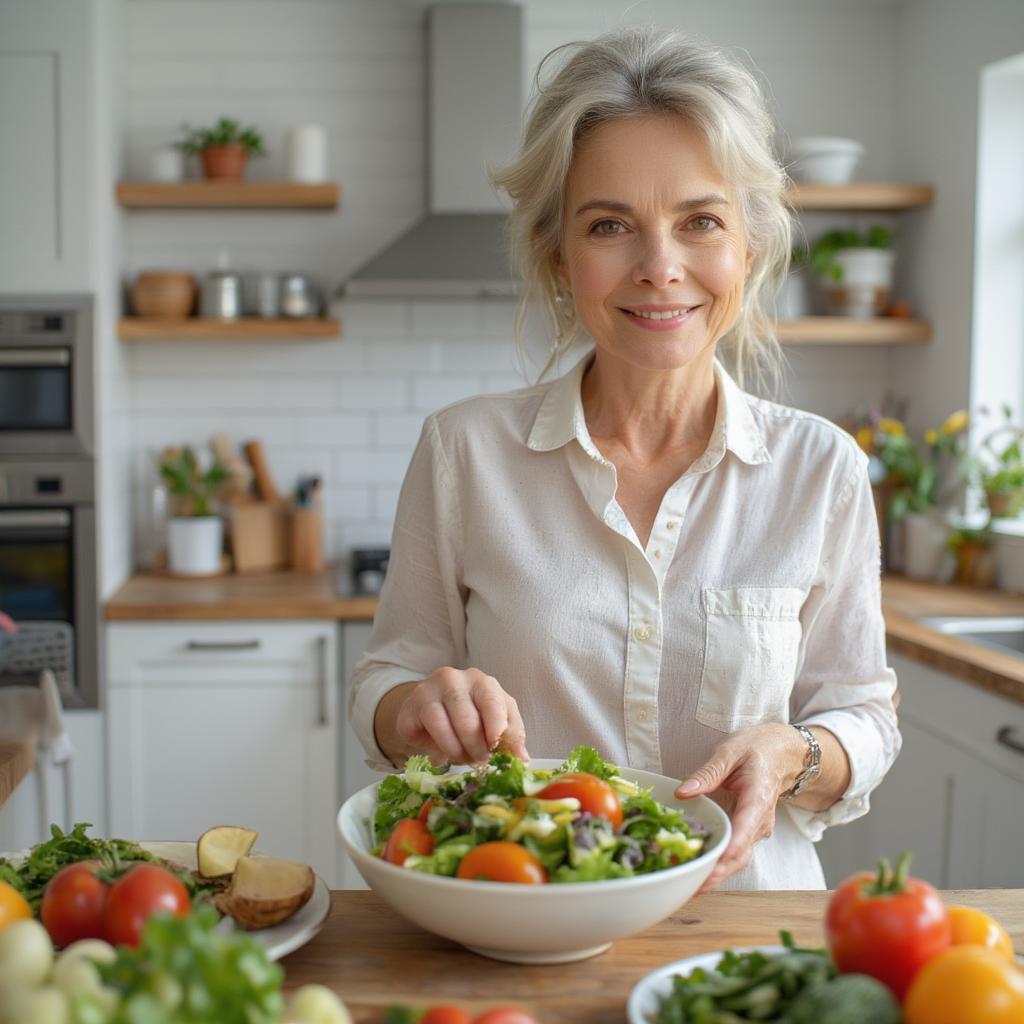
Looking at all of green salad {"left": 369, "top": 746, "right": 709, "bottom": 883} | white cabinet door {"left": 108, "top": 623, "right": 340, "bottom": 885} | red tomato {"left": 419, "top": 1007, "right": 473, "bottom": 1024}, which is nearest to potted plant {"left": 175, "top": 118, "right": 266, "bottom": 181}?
white cabinet door {"left": 108, "top": 623, "right": 340, "bottom": 885}

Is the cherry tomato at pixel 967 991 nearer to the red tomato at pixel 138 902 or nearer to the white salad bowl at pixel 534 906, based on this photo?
the white salad bowl at pixel 534 906

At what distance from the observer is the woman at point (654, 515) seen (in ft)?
4.51

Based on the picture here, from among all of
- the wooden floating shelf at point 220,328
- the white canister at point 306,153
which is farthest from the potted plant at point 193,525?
the white canister at point 306,153

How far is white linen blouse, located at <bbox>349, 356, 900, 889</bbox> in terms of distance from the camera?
1.42 meters

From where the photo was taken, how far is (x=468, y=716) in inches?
42.6

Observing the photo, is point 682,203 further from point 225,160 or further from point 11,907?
point 225,160

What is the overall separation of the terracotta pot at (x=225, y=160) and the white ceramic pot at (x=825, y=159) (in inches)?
61.7

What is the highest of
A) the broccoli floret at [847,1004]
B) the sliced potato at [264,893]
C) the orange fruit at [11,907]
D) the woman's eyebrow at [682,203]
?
the woman's eyebrow at [682,203]

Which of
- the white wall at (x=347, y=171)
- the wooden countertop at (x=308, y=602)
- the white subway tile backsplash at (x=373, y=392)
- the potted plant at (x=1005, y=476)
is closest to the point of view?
the wooden countertop at (x=308, y=602)

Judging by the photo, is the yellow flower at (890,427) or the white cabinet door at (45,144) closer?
the white cabinet door at (45,144)

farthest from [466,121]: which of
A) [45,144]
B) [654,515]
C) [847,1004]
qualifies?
[847,1004]

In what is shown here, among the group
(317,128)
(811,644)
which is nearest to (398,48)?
(317,128)

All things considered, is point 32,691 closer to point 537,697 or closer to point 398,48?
point 537,697

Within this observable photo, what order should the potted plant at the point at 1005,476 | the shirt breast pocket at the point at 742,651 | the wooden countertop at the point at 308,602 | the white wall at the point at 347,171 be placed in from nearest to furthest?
the shirt breast pocket at the point at 742,651 → the wooden countertop at the point at 308,602 → the potted plant at the point at 1005,476 → the white wall at the point at 347,171
